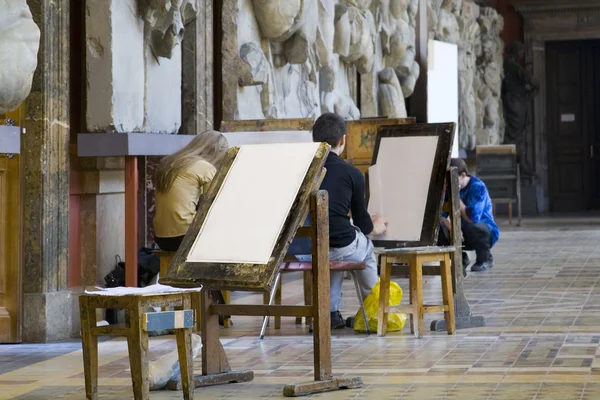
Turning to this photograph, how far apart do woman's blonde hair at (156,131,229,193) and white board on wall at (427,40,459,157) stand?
5.32m

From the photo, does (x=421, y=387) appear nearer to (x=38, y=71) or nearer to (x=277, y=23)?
(x=38, y=71)

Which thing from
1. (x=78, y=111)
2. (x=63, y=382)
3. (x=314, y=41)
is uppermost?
(x=314, y=41)

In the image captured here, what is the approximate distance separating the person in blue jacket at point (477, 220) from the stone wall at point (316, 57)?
75.9 inches

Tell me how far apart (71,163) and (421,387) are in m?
3.32

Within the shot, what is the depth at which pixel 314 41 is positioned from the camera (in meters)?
12.5

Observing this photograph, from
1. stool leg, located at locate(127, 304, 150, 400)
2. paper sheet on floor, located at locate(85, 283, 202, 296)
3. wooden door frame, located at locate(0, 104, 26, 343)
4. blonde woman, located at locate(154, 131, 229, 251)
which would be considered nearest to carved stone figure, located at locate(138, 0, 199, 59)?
blonde woman, located at locate(154, 131, 229, 251)

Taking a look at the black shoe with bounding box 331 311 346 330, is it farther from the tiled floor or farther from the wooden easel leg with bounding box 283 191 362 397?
the wooden easel leg with bounding box 283 191 362 397

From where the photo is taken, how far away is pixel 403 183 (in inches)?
321

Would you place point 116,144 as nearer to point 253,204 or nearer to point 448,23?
point 253,204

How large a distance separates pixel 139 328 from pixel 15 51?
125cm

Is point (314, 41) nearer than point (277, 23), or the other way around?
point (277, 23)

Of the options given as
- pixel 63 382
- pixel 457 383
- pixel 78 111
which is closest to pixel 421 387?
pixel 457 383

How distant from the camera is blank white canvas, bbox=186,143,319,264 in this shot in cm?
545

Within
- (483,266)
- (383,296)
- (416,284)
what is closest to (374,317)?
(383,296)
